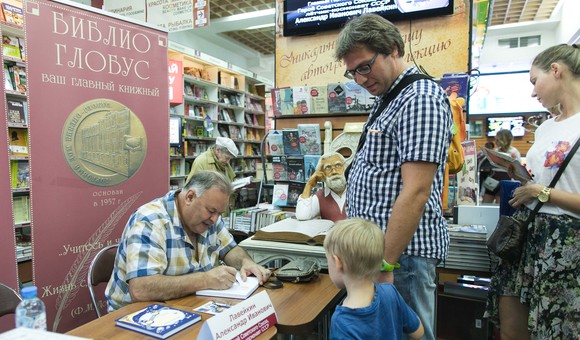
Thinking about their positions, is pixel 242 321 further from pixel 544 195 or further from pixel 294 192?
pixel 294 192

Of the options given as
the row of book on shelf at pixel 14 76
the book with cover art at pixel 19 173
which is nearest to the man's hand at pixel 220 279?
the book with cover art at pixel 19 173

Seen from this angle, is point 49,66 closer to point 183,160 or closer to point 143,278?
point 143,278

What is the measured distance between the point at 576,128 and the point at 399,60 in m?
0.94

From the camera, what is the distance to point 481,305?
111 inches

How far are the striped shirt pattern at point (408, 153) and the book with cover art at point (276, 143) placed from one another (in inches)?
74.8

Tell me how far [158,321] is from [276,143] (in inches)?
86.7

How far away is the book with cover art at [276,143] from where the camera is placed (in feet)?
11.2

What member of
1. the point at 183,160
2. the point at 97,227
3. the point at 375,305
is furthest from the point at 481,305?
the point at 183,160

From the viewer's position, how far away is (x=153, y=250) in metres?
1.75

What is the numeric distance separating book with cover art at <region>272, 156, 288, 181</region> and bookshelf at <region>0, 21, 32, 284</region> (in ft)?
9.38

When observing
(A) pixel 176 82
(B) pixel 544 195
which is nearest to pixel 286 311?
(B) pixel 544 195

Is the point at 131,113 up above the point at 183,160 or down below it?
above

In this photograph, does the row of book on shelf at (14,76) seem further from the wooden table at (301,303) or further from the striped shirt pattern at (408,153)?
the striped shirt pattern at (408,153)

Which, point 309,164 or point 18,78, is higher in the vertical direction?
point 18,78
